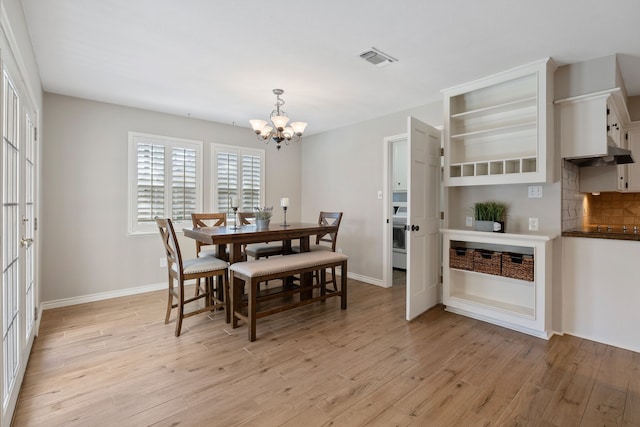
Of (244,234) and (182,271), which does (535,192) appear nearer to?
(244,234)

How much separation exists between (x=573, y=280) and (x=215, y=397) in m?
3.10

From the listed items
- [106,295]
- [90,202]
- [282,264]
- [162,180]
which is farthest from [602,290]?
[90,202]

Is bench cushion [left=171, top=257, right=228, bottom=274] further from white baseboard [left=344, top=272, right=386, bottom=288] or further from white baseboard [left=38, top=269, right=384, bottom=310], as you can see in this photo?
white baseboard [left=344, top=272, right=386, bottom=288]

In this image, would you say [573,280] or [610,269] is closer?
[610,269]

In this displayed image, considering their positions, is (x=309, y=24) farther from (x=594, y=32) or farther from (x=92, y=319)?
(x=92, y=319)

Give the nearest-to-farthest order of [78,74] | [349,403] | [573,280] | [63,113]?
[349,403] < [573,280] < [78,74] < [63,113]

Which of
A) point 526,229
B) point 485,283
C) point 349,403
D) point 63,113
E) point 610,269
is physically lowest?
point 349,403

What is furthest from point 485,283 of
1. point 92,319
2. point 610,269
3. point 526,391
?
point 92,319

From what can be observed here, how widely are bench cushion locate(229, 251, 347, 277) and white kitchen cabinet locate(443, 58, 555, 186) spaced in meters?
1.56

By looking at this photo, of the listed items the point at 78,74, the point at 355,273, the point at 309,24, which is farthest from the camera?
the point at 355,273

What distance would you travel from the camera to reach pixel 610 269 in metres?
2.63

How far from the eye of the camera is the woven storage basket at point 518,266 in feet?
9.19

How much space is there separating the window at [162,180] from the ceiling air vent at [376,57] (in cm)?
289

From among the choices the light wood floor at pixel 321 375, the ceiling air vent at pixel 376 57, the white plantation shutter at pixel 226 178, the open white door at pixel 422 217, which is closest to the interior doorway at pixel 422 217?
the open white door at pixel 422 217
